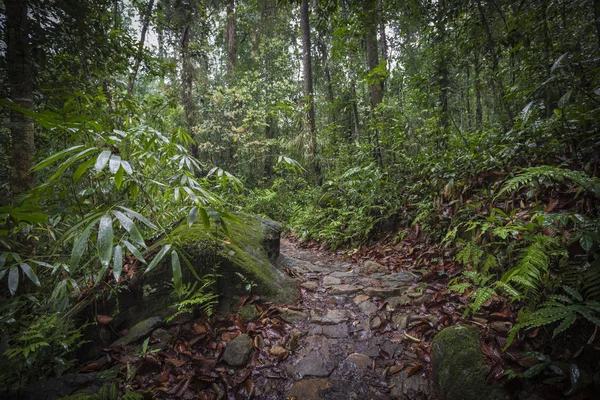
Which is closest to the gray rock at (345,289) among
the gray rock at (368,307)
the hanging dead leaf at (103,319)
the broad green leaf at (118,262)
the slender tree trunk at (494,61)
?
the gray rock at (368,307)

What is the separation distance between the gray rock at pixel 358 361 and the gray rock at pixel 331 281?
1345 millimetres

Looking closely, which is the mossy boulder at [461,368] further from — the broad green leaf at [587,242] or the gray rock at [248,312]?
the gray rock at [248,312]

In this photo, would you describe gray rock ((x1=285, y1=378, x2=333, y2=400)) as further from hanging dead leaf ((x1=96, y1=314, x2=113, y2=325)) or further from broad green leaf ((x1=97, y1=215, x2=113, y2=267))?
hanging dead leaf ((x1=96, y1=314, x2=113, y2=325))

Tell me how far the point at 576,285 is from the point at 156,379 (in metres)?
3.06

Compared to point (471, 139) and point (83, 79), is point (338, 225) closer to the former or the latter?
point (471, 139)

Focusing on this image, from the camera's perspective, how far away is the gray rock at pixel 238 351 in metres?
2.25

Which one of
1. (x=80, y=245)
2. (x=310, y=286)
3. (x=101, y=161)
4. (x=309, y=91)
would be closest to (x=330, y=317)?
(x=310, y=286)

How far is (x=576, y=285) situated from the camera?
5.45 feet

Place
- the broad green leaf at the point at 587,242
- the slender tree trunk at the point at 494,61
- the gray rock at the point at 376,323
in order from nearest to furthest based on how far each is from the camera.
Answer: the broad green leaf at the point at 587,242
the gray rock at the point at 376,323
the slender tree trunk at the point at 494,61

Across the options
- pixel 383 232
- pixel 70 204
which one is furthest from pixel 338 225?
pixel 70 204

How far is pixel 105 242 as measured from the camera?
122 cm

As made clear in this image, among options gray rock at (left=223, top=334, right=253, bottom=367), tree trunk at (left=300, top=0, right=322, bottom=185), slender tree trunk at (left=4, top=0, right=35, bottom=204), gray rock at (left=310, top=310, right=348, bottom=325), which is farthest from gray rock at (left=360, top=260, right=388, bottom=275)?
tree trunk at (left=300, top=0, right=322, bottom=185)

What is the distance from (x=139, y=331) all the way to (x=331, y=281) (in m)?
2.31

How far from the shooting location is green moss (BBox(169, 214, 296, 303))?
113 inches
